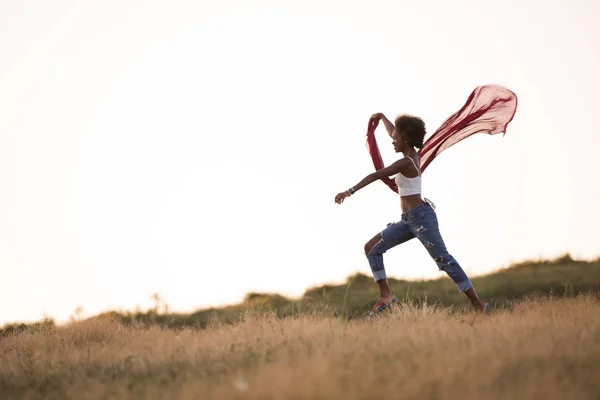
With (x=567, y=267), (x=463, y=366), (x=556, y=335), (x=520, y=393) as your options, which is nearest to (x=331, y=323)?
(x=556, y=335)

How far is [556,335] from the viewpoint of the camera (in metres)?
5.97

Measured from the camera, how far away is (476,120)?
9.48m

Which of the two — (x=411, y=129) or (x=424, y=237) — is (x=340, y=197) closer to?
(x=424, y=237)

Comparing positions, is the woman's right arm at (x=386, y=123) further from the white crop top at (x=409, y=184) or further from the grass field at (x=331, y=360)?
the grass field at (x=331, y=360)

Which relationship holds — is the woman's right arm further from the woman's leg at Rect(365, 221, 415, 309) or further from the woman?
the woman's leg at Rect(365, 221, 415, 309)

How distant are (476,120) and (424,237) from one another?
228cm

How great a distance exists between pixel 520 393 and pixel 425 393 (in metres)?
0.60

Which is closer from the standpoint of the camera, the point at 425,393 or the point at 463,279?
the point at 425,393

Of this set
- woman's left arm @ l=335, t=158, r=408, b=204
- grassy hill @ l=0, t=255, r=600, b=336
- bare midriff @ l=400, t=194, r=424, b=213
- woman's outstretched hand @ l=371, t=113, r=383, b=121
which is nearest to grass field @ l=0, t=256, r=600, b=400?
bare midriff @ l=400, t=194, r=424, b=213

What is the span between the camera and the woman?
8.20m

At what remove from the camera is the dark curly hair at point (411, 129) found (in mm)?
8375

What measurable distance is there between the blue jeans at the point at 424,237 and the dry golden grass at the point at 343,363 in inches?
24.3

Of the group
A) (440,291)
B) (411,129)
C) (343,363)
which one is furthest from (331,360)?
(440,291)

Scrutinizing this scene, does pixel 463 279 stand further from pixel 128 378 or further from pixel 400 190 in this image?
pixel 128 378
